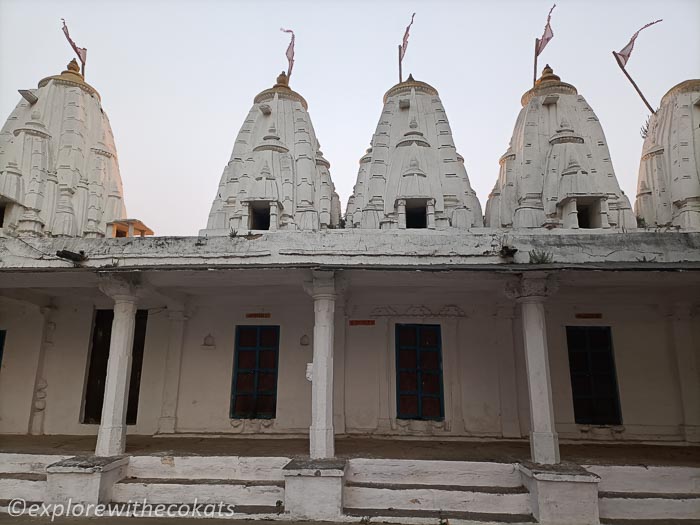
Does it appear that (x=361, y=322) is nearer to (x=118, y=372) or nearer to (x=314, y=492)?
(x=314, y=492)

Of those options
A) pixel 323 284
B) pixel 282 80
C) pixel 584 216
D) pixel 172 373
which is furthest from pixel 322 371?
pixel 282 80

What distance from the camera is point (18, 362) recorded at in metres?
9.05

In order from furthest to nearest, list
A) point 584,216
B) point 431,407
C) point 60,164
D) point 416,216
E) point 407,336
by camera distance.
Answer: point 60,164
point 416,216
point 584,216
point 407,336
point 431,407

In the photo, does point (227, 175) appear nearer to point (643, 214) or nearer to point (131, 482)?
point (131, 482)

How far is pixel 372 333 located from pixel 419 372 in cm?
Result: 113

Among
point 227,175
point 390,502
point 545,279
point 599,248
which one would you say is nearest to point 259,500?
point 390,502

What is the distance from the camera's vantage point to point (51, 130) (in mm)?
13703

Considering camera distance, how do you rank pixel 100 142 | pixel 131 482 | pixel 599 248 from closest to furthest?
1. pixel 131 482
2. pixel 599 248
3. pixel 100 142

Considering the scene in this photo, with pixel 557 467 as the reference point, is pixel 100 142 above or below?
above

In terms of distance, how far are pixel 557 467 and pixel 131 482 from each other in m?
5.62

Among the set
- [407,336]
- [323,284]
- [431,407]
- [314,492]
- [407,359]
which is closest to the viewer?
[314,492]

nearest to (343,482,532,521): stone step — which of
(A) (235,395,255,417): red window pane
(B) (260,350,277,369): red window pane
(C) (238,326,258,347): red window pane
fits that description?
(A) (235,395,255,417): red window pane

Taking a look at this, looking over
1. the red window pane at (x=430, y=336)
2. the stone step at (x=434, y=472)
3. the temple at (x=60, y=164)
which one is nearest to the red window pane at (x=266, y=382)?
the stone step at (x=434, y=472)

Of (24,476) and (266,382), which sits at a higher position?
(266,382)
